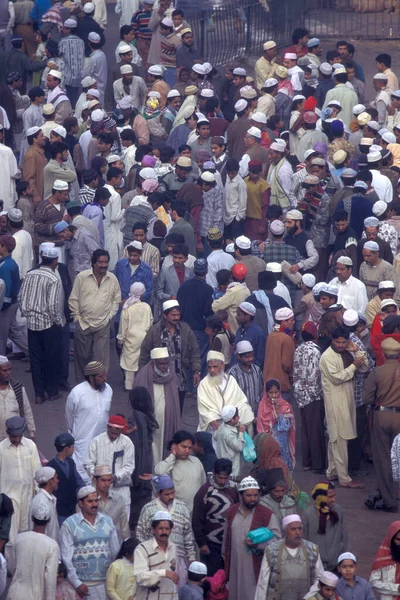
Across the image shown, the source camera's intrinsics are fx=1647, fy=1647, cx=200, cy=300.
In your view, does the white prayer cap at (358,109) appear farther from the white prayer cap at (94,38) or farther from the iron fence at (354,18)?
the iron fence at (354,18)

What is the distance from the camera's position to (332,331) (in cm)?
1442

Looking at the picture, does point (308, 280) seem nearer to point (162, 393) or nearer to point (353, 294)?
point (353, 294)

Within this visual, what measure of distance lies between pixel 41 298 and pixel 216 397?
87.5 inches

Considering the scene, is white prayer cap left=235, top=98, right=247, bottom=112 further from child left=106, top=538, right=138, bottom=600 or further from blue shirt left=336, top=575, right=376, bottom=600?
blue shirt left=336, top=575, right=376, bottom=600

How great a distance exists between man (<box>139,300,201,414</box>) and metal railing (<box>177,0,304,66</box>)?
10.2m

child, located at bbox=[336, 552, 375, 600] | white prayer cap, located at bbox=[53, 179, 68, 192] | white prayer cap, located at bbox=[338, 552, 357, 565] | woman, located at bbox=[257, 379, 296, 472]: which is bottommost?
woman, located at bbox=[257, 379, 296, 472]

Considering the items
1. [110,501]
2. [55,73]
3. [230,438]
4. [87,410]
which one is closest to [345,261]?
[230,438]

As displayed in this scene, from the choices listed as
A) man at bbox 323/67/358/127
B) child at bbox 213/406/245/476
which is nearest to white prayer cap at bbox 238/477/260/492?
child at bbox 213/406/245/476

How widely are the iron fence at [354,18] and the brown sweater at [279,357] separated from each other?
13.0 m

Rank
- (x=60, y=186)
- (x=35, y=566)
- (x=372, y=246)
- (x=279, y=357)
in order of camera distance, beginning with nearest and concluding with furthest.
Result: (x=35, y=566) < (x=279, y=357) < (x=372, y=246) < (x=60, y=186)

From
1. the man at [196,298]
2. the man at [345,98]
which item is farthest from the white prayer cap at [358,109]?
the man at [196,298]

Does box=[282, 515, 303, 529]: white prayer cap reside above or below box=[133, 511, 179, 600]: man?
above

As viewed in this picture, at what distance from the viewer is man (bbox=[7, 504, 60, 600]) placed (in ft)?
37.3

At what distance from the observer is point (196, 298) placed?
15523 millimetres
